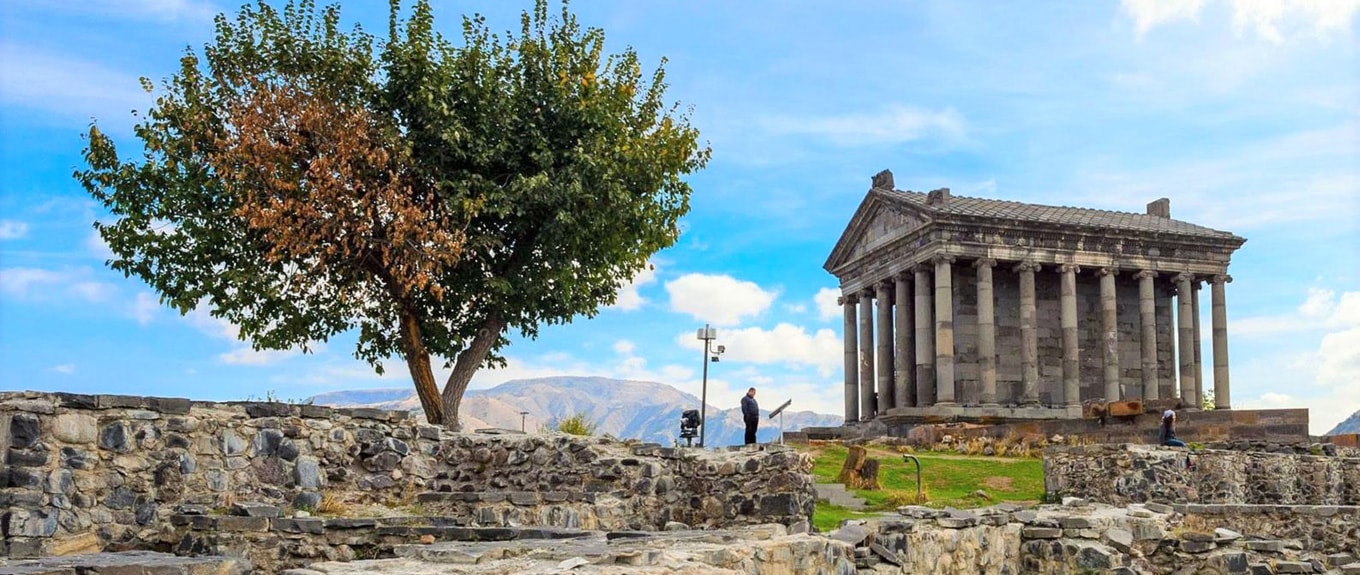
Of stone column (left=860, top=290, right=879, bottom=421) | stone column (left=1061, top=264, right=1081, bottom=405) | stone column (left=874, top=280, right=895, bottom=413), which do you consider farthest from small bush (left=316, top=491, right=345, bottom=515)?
stone column (left=860, top=290, right=879, bottom=421)

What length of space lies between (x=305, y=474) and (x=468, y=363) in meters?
12.0

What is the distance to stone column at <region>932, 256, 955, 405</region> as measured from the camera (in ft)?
149

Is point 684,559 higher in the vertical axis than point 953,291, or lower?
lower

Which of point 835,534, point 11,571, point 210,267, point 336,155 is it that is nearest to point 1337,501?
point 835,534

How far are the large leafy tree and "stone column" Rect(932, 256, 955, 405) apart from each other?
69.5 feet

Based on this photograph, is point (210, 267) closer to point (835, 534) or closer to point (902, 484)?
point (902, 484)

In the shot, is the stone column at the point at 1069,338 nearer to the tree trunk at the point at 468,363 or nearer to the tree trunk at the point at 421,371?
the tree trunk at the point at 468,363

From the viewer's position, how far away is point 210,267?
25.3 metres

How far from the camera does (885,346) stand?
5125 centimetres

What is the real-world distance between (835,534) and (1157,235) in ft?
140

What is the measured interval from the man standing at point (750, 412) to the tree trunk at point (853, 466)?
211cm

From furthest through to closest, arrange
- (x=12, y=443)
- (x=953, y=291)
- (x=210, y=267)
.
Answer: (x=953, y=291), (x=210, y=267), (x=12, y=443)

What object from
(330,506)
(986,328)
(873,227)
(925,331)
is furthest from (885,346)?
(330,506)

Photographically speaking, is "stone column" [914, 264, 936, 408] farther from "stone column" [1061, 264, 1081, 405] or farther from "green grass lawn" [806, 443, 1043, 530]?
"green grass lawn" [806, 443, 1043, 530]
